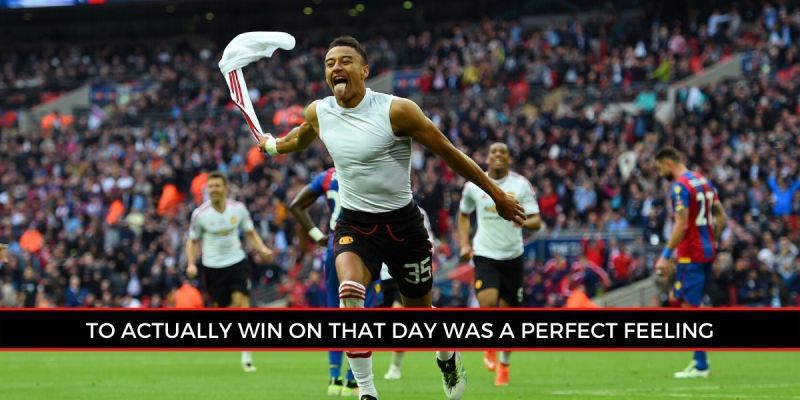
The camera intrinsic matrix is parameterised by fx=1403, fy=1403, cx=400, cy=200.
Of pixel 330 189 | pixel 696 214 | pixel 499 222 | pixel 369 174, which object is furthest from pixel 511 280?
pixel 369 174

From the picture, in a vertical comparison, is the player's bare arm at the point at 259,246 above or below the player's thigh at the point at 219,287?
above

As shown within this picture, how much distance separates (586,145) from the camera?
104 ft

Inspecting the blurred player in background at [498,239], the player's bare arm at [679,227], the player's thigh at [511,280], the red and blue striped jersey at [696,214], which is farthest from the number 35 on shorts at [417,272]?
the red and blue striped jersey at [696,214]

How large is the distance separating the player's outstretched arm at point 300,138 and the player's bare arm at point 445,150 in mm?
630

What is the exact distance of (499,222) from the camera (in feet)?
49.1

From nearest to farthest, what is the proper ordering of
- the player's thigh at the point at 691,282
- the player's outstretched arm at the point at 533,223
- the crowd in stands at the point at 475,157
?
1. the player's outstretched arm at the point at 533,223
2. the player's thigh at the point at 691,282
3. the crowd in stands at the point at 475,157

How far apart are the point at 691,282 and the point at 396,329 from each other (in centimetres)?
896

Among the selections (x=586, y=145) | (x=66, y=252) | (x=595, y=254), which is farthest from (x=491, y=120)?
(x=66, y=252)

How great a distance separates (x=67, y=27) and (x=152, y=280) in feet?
81.1

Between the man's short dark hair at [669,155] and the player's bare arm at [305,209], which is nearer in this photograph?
the player's bare arm at [305,209]

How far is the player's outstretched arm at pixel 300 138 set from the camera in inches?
376

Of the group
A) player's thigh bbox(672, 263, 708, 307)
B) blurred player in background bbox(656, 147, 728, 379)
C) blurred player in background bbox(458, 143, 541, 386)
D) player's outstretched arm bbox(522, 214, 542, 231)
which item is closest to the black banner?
player's outstretched arm bbox(522, 214, 542, 231)

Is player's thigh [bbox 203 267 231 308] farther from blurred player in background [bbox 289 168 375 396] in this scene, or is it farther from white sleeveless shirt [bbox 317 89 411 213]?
white sleeveless shirt [bbox 317 89 411 213]

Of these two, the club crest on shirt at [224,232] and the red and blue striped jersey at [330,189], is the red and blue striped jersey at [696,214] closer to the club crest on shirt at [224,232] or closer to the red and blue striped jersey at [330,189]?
the red and blue striped jersey at [330,189]
